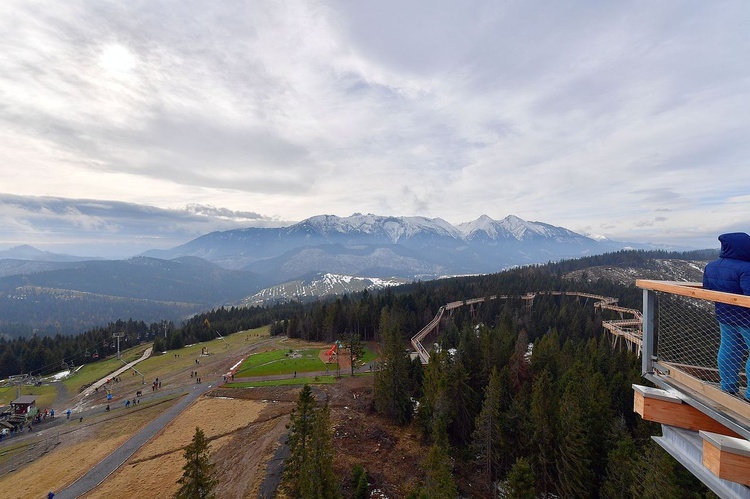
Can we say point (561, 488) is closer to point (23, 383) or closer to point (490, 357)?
point (490, 357)

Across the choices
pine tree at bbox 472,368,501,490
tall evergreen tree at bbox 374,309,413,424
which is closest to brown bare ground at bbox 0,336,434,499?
tall evergreen tree at bbox 374,309,413,424

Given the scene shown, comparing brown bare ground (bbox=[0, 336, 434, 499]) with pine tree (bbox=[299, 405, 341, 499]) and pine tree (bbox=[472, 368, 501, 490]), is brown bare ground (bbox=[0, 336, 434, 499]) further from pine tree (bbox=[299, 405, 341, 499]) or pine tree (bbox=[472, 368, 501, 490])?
pine tree (bbox=[299, 405, 341, 499])

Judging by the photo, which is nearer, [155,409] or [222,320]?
[155,409]

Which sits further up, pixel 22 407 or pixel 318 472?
pixel 318 472

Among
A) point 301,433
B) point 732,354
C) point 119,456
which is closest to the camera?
point 732,354

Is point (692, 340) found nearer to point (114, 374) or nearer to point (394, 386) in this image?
point (394, 386)

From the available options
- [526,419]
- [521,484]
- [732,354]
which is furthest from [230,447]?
[732,354]

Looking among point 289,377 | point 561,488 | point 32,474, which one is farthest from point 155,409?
point 561,488

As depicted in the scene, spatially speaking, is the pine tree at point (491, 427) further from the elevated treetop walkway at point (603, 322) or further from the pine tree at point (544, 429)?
the elevated treetop walkway at point (603, 322)
